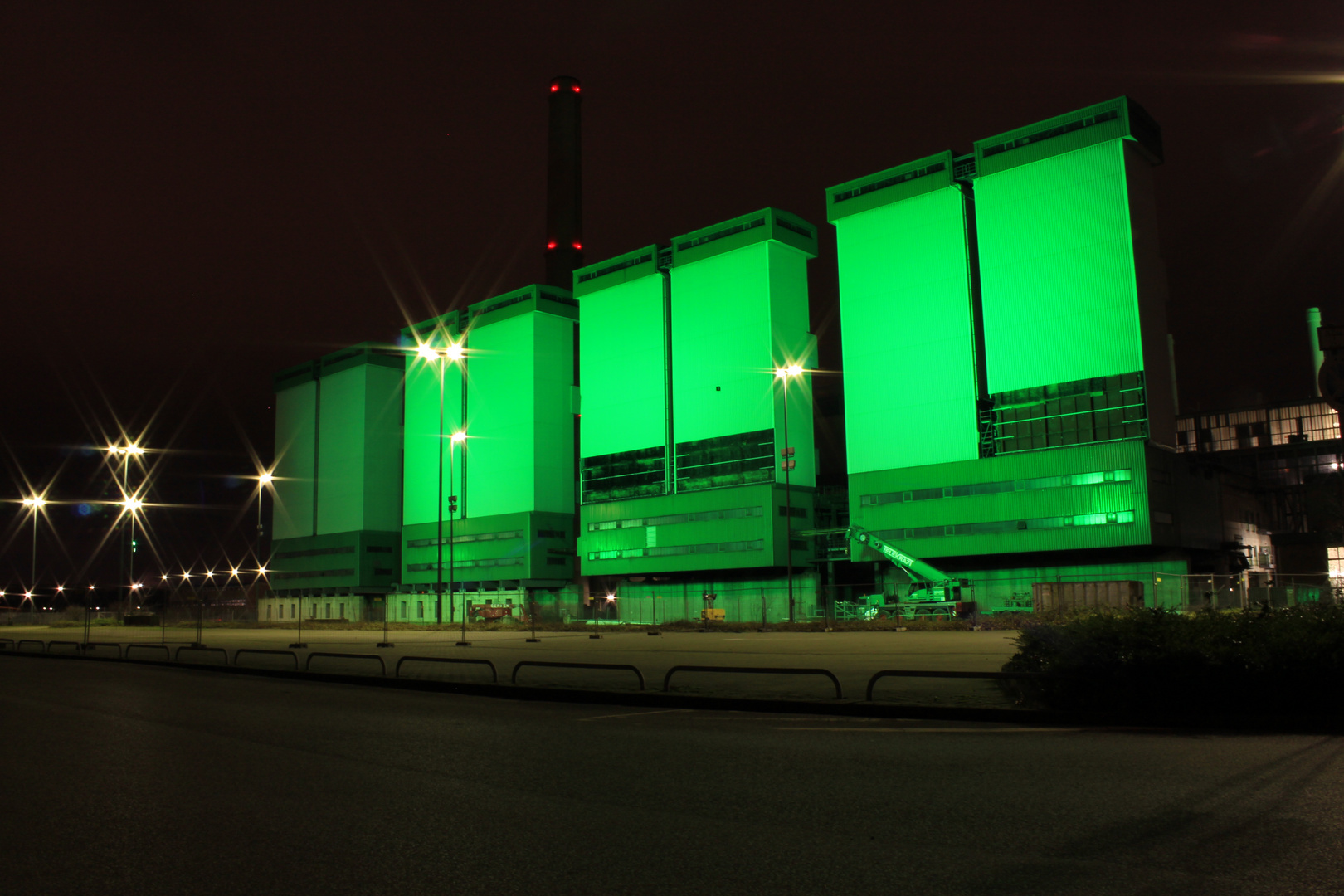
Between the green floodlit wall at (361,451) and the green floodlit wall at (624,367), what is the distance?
33.9 metres

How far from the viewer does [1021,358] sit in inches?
2793

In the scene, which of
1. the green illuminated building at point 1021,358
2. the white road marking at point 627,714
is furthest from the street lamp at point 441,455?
the green illuminated building at point 1021,358

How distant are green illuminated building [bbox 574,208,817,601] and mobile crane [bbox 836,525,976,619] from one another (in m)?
19.9

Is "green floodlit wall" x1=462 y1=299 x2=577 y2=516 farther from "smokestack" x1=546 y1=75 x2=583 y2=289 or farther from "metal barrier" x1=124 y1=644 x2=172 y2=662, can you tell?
"metal barrier" x1=124 y1=644 x2=172 y2=662

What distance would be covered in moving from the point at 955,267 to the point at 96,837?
2934 inches

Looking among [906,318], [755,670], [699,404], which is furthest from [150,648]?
[699,404]

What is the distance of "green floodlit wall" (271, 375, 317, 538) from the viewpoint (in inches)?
5069

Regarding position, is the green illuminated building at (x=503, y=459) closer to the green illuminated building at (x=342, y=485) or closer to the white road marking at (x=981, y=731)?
the green illuminated building at (x=342, y=485)

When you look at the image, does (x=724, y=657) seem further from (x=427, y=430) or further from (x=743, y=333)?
(x=427, y=430)

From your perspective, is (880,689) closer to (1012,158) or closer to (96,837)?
(96,837)

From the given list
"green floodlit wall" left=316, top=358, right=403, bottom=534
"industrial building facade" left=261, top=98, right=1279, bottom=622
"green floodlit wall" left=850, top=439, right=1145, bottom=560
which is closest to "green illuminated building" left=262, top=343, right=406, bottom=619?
"green floodlit wall" left=316, top=358, right=403, bottom=534

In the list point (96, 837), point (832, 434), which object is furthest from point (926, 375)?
point (96, 837)

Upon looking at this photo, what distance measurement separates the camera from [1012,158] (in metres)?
72.3

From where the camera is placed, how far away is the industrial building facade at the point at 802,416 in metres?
67.8
